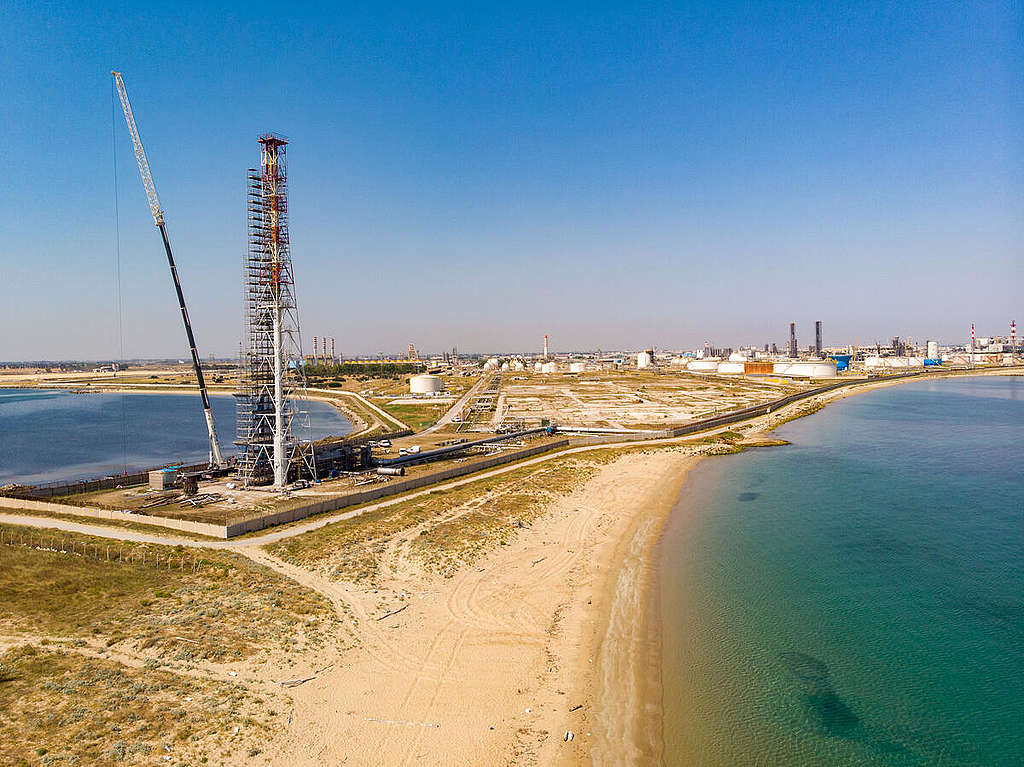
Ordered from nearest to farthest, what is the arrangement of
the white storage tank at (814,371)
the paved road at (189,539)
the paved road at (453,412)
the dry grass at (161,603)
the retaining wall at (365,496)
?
1. the dry grass at (161,603)
2. the paved road at (189,539)
3. the retaining wall at (365,496)
4. the paved road at (453,412)
5. the white storage tank at (814,371)

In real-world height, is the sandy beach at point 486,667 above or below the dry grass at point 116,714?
below

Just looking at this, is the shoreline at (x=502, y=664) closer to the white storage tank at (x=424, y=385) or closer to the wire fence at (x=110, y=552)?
the wire fence at (x=110, y=552)

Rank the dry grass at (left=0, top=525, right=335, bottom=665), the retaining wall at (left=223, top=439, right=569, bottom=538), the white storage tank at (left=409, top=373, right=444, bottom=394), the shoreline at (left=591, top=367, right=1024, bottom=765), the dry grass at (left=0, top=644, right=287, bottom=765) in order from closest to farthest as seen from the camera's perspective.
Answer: the dry grass at (left=0, top=644, right=287, bottom=765)
the shoreline at (left=591, top=367, right=1024, bottom=765)
the dry grass at (left=0, top=525, right=335, bottom=665)
the retaining wall at (left=223, top=439, right=569, bottom=538)
the white storage tank at (left=409, top=373, right=444, bottom=394)

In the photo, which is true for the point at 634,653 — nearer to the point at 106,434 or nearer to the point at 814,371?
the point at 106,434

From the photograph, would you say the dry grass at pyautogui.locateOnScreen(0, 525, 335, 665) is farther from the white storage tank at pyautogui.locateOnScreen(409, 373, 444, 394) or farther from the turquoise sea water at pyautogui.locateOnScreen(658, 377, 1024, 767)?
the white storage tank at pyautogui.locateOnScreen(409, 373, 444, 394)

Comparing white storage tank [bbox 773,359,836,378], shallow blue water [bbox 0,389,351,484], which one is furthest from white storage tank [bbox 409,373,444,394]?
white storage tank [bbox 773,359,836,378]

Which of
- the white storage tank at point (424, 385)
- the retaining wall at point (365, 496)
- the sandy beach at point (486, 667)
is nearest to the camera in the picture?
the sandy beach at point (486, 667)

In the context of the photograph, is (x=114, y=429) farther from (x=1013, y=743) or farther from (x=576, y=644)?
(x=1013, y=743)

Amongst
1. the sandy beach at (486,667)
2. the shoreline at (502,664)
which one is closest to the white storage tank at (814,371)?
the shoreline at (502,664)
